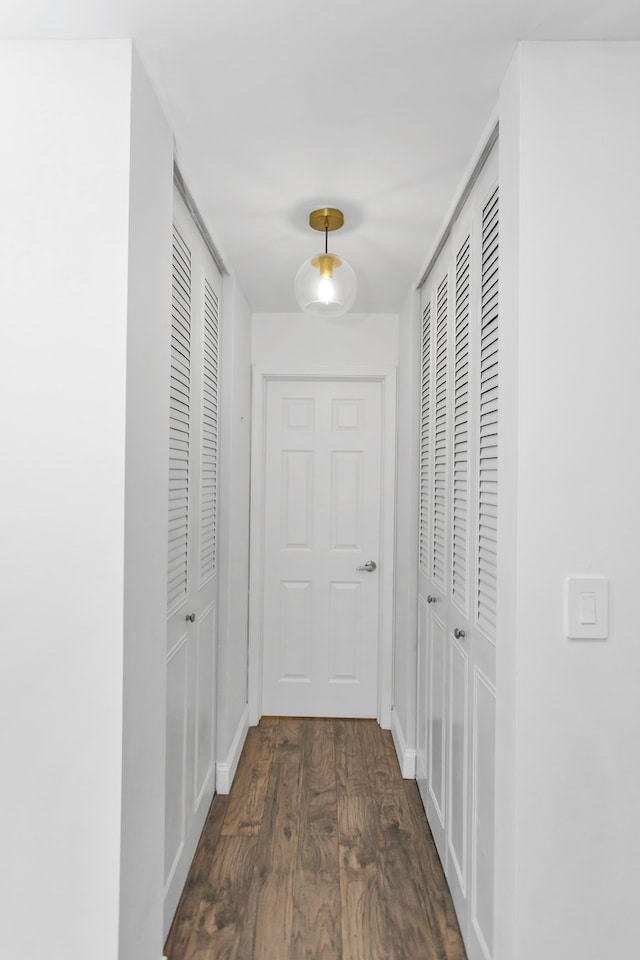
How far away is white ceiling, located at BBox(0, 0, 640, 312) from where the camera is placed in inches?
50.5

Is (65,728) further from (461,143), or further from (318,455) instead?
(318,455)

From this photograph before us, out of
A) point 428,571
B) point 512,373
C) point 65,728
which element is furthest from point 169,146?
point 428,571

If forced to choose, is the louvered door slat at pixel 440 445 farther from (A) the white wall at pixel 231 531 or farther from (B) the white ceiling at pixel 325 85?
(A) the white wall at pixel 231 531

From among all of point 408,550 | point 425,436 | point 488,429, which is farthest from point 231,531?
point 488,429

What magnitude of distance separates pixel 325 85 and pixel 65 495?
1149 millimetres

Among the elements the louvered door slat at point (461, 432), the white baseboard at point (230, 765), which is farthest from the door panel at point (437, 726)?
the white baseboard at point (230, 765)

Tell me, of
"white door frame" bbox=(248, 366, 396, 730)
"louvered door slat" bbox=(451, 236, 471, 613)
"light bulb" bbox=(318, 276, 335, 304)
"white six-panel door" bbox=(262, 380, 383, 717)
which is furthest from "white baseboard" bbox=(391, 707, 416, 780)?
"light bulb" bbox=(318, 276, 335, 304)

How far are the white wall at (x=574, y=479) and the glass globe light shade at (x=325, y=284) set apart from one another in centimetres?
89

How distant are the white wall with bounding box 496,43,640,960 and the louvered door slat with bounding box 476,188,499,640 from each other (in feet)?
1.07

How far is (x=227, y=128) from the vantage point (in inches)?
67.4

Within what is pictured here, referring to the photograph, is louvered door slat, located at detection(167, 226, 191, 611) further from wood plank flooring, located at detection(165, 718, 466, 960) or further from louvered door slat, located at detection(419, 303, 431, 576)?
louvered door slat, located at detection(419, 303, 431, 576)

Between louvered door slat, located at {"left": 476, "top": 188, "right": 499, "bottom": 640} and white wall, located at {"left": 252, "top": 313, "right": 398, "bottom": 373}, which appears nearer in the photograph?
louvered door slat, located at {"left": 476, "top": 188, "right": 499, "bottom": 640}

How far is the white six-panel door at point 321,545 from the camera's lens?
362 centimetres

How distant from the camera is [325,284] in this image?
7.04 ft
